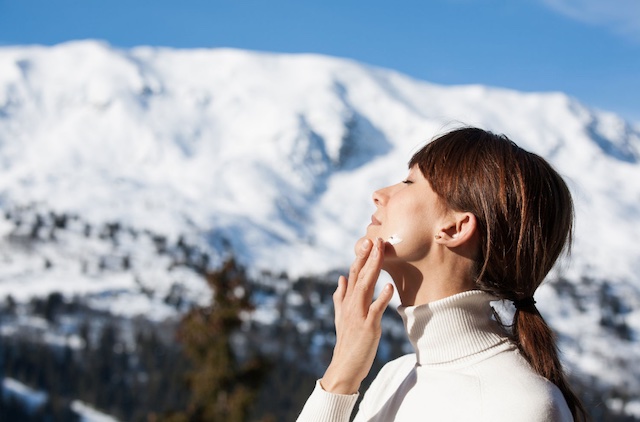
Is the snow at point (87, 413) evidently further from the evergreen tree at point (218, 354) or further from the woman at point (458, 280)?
the woman at point (458, 280)

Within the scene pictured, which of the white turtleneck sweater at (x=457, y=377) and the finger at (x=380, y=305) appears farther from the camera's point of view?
the finger at (x=380, y=305)

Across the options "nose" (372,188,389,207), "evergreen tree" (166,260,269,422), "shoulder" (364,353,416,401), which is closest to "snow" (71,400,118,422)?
"evergreen tree" (166,260,269,422)

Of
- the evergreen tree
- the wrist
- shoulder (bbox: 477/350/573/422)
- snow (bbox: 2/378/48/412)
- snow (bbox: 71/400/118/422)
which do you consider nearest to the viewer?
shoulder (bbox: 477/350/573/422)

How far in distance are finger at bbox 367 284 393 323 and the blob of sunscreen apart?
0.90ft

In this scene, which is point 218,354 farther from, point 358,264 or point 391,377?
point 358,264

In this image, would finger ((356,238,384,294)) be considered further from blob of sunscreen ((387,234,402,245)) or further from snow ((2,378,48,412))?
snow ((2,378,48,412))

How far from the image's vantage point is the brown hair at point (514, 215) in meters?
4.30

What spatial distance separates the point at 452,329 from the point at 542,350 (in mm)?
451

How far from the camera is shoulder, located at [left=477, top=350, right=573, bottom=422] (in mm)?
3885

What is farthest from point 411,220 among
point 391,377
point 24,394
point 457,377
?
point 24,394

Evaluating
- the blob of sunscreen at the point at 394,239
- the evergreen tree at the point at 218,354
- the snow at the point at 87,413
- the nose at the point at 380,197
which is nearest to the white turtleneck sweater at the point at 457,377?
the blob of sunscreen at the point at 394,239

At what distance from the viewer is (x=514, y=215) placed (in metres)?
4.32

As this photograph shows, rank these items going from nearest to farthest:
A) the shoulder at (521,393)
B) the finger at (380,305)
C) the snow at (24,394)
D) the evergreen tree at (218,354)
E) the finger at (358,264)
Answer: the shoulder at (521,393) < the finger at (380,305) < the finger at (358,264) < the evergreen tree at (218,354) < the snow at (24,394)

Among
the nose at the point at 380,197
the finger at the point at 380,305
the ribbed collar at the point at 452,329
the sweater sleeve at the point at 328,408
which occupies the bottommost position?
the sweater sleeve at the point at 328,408
